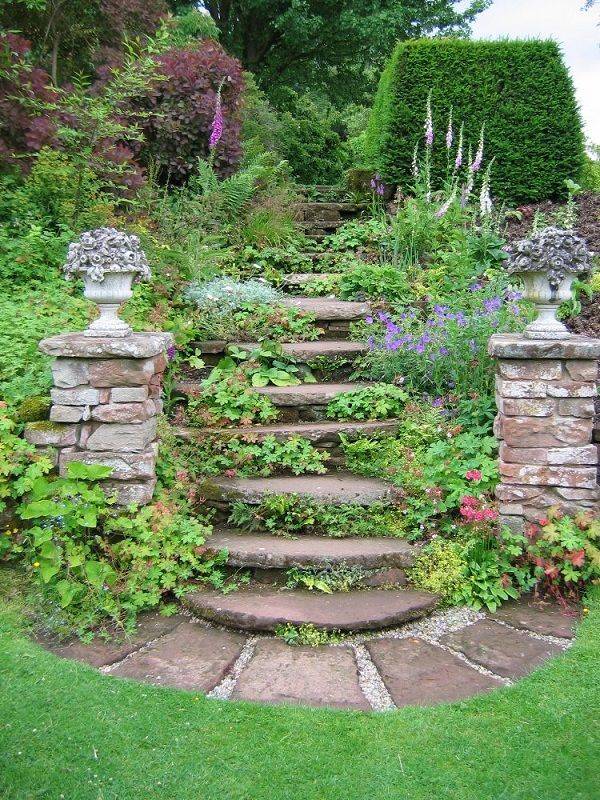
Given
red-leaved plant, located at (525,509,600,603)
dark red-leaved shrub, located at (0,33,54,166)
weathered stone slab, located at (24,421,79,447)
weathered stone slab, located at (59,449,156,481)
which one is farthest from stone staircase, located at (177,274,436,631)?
dark red-leaved shrub, located at (0,33,54,166)

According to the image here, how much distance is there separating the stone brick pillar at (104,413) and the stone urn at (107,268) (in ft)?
0.46

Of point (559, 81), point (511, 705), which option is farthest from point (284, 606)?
point (559, 81)

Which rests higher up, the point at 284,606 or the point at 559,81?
the point at 559,81

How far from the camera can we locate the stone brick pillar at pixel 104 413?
10.9ft

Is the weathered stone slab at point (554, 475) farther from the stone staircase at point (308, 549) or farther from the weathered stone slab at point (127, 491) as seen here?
the weathered stone slab at point (127, 491)

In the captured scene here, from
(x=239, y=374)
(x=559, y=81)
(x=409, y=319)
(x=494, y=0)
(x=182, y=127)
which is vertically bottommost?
(x=239, y=374)

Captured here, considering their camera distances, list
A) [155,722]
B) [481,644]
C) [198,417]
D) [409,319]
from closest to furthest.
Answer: [155,722]
[481,644]
[198,417]
[409,319]

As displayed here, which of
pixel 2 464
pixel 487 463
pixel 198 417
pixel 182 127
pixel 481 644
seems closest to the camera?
pixel 481 644

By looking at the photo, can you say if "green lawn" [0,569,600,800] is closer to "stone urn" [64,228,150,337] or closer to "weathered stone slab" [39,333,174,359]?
"weathered stone slab" [39,333,174,359]

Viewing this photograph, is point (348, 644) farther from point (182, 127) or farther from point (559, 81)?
point (559, 81)

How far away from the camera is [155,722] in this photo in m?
2.37

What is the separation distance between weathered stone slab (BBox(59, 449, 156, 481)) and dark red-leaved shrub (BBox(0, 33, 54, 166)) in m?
2.63

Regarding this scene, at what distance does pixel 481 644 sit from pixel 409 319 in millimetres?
2546

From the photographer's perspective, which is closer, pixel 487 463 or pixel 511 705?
pixel 511 705
